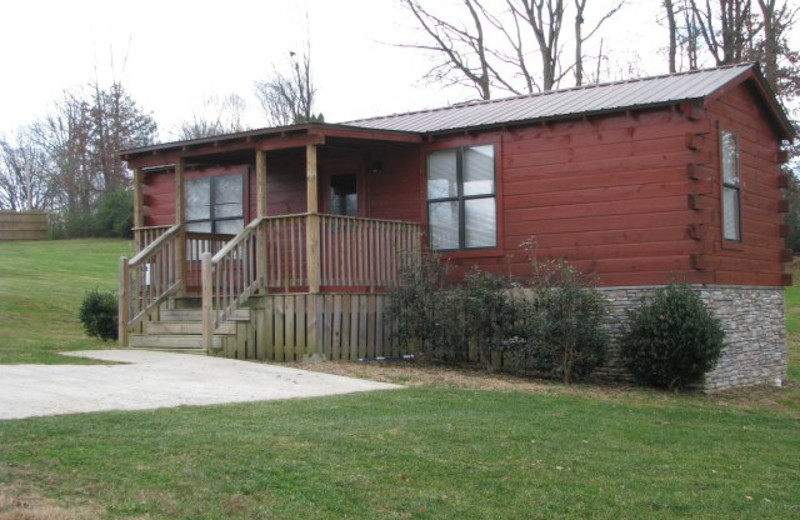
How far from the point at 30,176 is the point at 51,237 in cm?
1088

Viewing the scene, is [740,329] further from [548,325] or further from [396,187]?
[396,187]

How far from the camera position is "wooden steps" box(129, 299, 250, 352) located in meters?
13.2

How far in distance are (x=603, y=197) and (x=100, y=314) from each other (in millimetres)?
8662

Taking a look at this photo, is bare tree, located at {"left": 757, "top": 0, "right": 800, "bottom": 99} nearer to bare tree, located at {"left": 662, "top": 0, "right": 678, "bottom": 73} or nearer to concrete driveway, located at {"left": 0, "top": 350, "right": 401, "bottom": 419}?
bare tree, located at {"left": 662, "top": 0, "right": 678, "bottom": 73}

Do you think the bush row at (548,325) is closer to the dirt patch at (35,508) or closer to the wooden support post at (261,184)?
the wooden support post at (261,184)

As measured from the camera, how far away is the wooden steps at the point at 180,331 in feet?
43.4

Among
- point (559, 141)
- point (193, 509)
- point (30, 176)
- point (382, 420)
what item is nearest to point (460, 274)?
point (559, 141)

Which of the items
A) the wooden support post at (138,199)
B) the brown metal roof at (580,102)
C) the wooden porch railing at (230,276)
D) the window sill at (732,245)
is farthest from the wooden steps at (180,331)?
the window sill at (732,245)

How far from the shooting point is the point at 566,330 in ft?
40.1

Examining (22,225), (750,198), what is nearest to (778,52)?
(750,198)

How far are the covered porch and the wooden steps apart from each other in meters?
0.02

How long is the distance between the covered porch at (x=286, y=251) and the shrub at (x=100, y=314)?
1.01m

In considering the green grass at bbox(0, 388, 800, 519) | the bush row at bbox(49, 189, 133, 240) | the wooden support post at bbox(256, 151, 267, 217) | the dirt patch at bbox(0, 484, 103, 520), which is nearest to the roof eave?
the wooden support post at bbox(256, 151, 267, 217)

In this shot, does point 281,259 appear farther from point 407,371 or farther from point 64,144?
point 64,144
